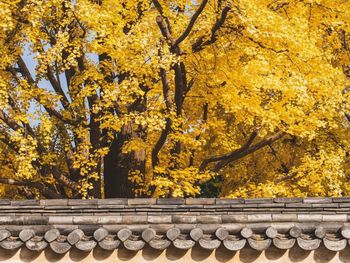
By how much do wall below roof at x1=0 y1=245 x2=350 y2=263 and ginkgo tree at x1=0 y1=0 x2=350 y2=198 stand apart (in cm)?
695

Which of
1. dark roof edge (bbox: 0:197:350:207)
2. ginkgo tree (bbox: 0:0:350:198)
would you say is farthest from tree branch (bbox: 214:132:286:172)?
dark roof edge (bbox: 0:197:350:207)

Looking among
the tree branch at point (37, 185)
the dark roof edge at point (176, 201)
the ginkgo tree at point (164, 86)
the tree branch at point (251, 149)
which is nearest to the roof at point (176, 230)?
the dark roof edge at point (176, 201)

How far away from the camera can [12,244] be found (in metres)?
8.13

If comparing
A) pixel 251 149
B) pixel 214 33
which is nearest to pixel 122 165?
pixel 251 149

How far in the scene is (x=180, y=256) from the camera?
27.2 ft

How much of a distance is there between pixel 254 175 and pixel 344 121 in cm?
397

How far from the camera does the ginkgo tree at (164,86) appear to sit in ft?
49.9

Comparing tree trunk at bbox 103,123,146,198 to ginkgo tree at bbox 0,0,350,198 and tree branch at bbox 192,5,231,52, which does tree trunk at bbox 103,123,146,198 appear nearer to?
ginkgo tree at bbox 0,0,350,198

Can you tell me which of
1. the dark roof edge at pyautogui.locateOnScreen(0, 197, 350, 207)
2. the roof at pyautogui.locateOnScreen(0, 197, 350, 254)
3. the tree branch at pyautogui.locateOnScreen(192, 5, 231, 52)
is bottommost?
the roof at pyautogui.locateOnScreen(0, 197, 350, 254)

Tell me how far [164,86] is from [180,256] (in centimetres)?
817

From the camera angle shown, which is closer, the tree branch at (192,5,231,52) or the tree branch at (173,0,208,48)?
the tree branch at (173,0,208,48)

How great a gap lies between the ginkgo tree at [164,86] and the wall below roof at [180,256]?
6.95 m

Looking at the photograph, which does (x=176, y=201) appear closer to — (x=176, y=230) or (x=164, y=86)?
(x=176, y=230)

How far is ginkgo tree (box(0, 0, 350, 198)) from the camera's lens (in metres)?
15.2
